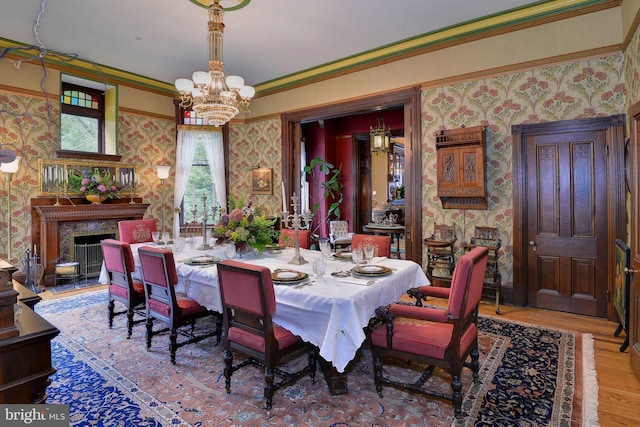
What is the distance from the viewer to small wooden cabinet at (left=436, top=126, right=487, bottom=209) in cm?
449

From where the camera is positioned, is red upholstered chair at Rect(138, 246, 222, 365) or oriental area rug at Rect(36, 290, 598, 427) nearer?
oriental area rug at Rect(36, 290, 598, 427)

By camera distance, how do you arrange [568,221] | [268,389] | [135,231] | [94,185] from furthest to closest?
[94,185], [135,231], [568,221], [268,389]

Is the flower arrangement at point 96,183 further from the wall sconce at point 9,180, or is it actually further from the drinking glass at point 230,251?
the drinking glass at point 230,251

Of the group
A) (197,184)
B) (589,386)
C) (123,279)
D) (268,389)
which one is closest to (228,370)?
(268,389)

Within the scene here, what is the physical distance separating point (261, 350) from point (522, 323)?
2960 millimetres

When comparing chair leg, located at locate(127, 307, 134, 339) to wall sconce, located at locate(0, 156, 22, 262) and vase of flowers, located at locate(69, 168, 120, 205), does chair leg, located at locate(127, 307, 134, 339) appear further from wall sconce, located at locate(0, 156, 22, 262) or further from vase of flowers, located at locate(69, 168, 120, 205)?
vase of flowers, located at locate(69, 168, 120, 205)

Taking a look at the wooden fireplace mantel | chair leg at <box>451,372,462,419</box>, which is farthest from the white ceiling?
chair leg at <box>451,372,462,419</box>

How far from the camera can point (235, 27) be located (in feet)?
15.2

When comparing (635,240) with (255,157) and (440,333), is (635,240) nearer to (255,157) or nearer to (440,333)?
(440,333)

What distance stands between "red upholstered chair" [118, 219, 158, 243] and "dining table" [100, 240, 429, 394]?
1.83 m

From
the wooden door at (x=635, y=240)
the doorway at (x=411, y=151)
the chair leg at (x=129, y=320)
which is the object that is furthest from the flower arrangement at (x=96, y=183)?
the wooden door at (x=635, y=240)

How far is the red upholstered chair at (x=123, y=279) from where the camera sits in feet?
10.8

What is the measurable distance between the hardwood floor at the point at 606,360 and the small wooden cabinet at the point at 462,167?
4.52ft

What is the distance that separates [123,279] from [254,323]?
1.87 meters
